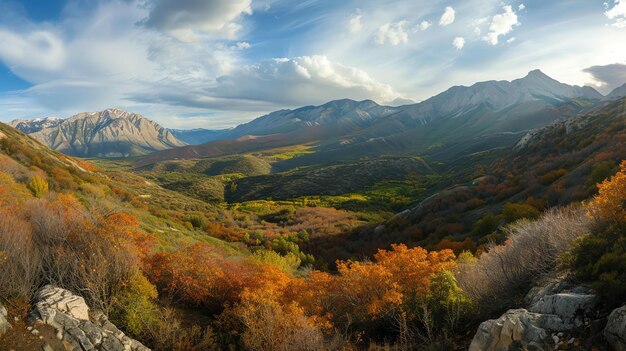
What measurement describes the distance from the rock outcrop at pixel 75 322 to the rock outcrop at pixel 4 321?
0.64 meters

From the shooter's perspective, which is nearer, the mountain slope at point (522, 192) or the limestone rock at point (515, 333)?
the limestone rock at point (515, 333)

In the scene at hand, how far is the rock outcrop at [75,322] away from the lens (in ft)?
35.4

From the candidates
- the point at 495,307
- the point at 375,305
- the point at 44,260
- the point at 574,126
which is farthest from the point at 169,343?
the point at 574,126

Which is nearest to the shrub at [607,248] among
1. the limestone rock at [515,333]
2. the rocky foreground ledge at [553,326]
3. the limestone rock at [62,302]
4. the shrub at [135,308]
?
the rocky foreground ledge at [553,326]

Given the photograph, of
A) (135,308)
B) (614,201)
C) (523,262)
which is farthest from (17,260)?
(614,201)

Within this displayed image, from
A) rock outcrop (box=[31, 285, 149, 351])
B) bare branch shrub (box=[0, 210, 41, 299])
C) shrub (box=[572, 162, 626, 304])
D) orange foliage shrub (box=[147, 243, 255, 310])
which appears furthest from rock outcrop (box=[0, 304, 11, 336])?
shrub (box=[572, 162, 626, 304])

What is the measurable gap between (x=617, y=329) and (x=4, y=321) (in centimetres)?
1619

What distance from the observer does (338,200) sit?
104 m

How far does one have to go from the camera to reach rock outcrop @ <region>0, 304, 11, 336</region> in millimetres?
9982

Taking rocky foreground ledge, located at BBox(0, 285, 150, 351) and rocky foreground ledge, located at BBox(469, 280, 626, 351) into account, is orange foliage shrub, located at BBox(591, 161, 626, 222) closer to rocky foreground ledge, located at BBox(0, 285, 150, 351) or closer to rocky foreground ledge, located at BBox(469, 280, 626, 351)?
rocky foreground ledge, located at BBox(469, 280, 626, 351)

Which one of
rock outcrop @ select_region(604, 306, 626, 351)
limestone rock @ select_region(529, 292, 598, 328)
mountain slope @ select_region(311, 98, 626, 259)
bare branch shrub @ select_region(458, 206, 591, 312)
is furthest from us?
mountain slope @ select_region(311, 98, 626, 259)

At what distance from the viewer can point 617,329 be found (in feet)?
24.6

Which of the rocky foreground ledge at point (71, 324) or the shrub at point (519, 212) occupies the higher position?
the rocky foreground ledge at point (71, 324)

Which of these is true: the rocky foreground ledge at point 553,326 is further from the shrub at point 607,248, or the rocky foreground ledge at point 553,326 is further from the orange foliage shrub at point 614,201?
the orange foliage shrub at point 614,201
